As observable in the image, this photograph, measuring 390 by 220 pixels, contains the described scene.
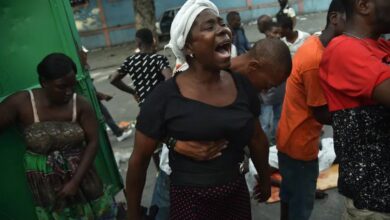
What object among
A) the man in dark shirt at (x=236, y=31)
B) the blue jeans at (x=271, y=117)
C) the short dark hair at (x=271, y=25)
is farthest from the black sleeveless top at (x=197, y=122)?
the man in dark shirt at (x=236, y=31)

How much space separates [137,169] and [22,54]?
1633 mm

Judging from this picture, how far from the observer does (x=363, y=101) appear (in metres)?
1.54

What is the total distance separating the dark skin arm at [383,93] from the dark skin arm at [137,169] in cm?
98

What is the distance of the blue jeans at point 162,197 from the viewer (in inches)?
106

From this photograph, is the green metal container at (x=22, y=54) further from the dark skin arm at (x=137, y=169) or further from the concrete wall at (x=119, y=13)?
the concrete wall at (x=119, y=13)

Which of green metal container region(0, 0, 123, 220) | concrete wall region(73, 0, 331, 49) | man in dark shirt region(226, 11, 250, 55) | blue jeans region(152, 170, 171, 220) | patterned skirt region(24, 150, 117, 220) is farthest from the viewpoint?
concrete wall region(73, 0, 331, 49)

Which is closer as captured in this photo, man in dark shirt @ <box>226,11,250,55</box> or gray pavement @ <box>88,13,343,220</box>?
gray pavement @ <box>88,13,343,220</box>

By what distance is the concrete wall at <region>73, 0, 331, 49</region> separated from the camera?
58.6 ft

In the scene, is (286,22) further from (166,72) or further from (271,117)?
(166,72)

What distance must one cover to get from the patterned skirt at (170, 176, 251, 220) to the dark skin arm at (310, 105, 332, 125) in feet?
1.78

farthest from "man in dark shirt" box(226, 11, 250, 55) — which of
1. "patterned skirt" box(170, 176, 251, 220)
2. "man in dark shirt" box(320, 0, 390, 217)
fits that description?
"man in dark shirt" box(320, 0, 390, 217)

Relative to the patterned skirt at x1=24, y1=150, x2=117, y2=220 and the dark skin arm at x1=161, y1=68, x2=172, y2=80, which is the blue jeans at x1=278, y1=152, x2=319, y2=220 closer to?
the patterned skirt at x1=24, y1=150, x2=117, y2=220

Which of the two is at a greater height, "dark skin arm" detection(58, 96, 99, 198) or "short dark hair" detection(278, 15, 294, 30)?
"short dark hair" detection(278, 15, 294, 30)

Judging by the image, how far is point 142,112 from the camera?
181cm
